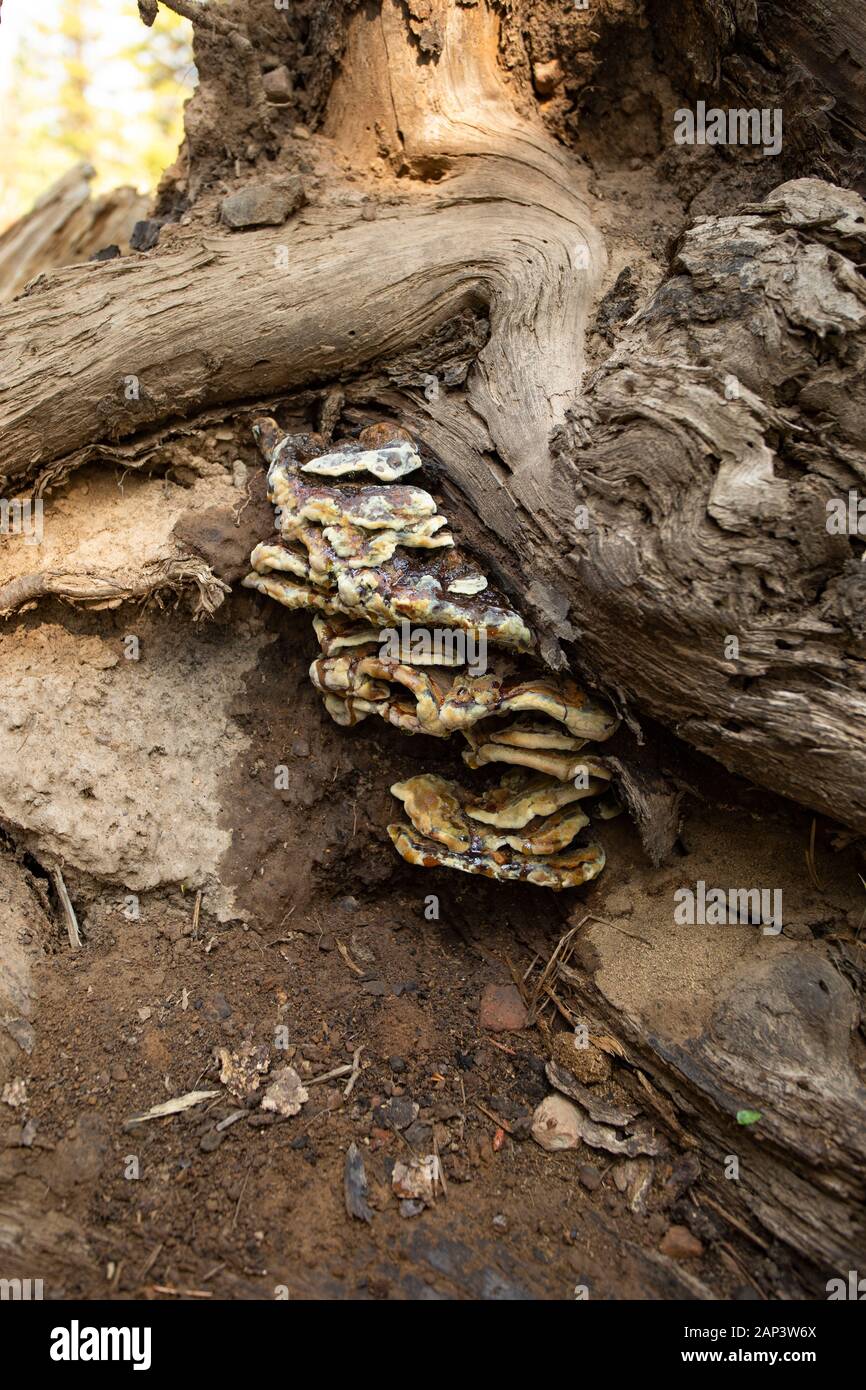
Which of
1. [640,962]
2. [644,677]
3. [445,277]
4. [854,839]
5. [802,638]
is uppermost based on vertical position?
[445,277]

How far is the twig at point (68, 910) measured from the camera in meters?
4.50

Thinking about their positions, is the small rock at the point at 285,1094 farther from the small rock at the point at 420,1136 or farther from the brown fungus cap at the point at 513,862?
the brown fungus cap at the point at 513,862

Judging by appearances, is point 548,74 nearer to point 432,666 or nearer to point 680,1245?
point 432,666

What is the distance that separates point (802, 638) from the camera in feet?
11.9

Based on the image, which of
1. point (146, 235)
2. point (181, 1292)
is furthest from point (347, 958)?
point (146, 235)

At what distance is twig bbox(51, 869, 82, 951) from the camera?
450cm

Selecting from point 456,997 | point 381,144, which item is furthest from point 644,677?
point 381,144

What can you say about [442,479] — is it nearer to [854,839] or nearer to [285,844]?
[285,844]

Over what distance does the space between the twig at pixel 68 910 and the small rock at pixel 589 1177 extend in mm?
2552

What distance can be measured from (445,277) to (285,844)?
321cm

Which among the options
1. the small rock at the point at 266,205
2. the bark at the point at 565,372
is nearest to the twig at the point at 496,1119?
the bark at the point at 565,372

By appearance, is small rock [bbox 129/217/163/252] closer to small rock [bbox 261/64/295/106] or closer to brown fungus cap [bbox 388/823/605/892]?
small rock [bbox 261/64/295/106]

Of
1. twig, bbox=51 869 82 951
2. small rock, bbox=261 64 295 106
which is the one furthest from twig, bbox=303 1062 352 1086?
small rock, bbox=261 64 295 106

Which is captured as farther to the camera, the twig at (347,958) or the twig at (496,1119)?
the twig at (347,958)
